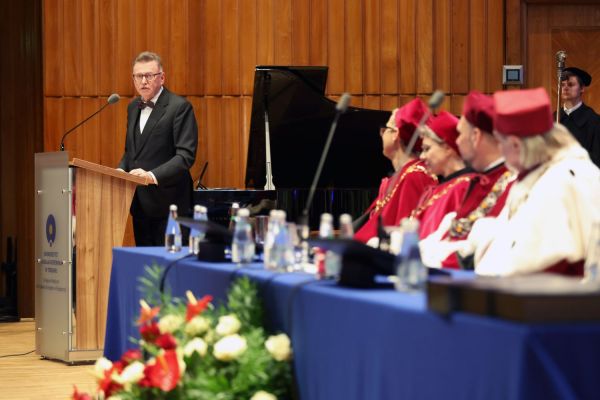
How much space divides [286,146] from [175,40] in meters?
2.11

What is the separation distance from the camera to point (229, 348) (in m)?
2.81

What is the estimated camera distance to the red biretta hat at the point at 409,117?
5262mm

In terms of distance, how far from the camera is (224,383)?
280 cm

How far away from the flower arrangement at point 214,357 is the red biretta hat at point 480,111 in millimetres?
1369

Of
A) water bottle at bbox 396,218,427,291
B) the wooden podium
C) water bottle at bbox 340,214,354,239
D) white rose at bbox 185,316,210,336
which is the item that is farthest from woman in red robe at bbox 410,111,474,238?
water bottle at bbox 396,218,427,291

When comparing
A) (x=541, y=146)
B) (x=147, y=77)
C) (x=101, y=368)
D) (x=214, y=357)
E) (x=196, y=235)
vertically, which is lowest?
(x=101, y=368)

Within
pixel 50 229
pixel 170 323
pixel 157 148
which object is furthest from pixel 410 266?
pixel 157 148

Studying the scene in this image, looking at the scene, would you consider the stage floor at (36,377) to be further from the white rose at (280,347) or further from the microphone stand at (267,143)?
the white rose at (280,347)

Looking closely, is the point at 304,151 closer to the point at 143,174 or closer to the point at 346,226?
the point at 143,174

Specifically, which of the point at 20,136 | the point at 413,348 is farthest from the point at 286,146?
the point at 413,348

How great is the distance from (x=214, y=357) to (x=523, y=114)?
1.19 metres

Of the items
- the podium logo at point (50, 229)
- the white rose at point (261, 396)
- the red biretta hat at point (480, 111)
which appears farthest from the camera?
the podium logo at point (50, 229)

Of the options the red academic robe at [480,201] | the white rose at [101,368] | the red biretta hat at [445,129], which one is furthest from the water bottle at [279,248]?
the red biretta hat at [445,129]

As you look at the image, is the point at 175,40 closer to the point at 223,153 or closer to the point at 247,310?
the point at 223,153
